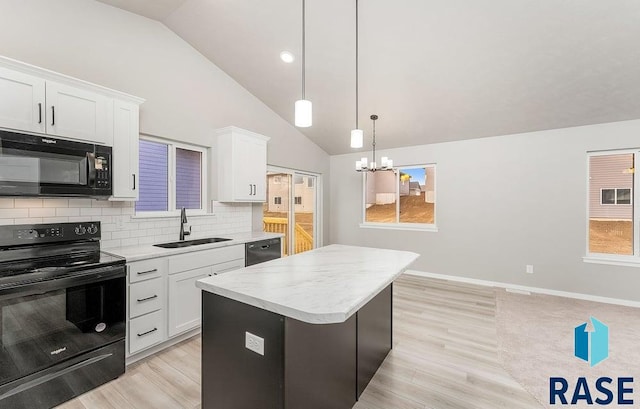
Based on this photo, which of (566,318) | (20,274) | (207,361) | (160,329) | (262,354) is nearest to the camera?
(262,354)

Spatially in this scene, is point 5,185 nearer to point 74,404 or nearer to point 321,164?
point 74,404

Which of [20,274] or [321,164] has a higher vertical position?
[321,164]

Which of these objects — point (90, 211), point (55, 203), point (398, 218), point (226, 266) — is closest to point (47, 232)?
point (55, 203)

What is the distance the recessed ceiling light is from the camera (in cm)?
346

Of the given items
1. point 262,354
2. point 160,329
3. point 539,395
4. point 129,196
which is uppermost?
point 129,196

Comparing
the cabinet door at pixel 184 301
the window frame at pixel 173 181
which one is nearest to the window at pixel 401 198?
the window frame at pixel 173 181

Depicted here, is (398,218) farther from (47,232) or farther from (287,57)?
(47,232)

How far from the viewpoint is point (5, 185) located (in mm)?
1885

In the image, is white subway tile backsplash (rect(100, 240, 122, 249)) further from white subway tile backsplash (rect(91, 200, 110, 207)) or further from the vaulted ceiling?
the vaulted ceiling

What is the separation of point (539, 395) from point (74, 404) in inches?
129

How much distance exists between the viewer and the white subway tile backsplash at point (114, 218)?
7.28ft

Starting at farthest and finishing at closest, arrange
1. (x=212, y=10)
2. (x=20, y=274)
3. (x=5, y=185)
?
1. (x=212, y=10)
2. (x=5, y=185)
3. (x=20, y=274)

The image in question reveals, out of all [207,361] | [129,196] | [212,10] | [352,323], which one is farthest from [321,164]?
[207,361]

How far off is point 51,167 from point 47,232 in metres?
0.54
